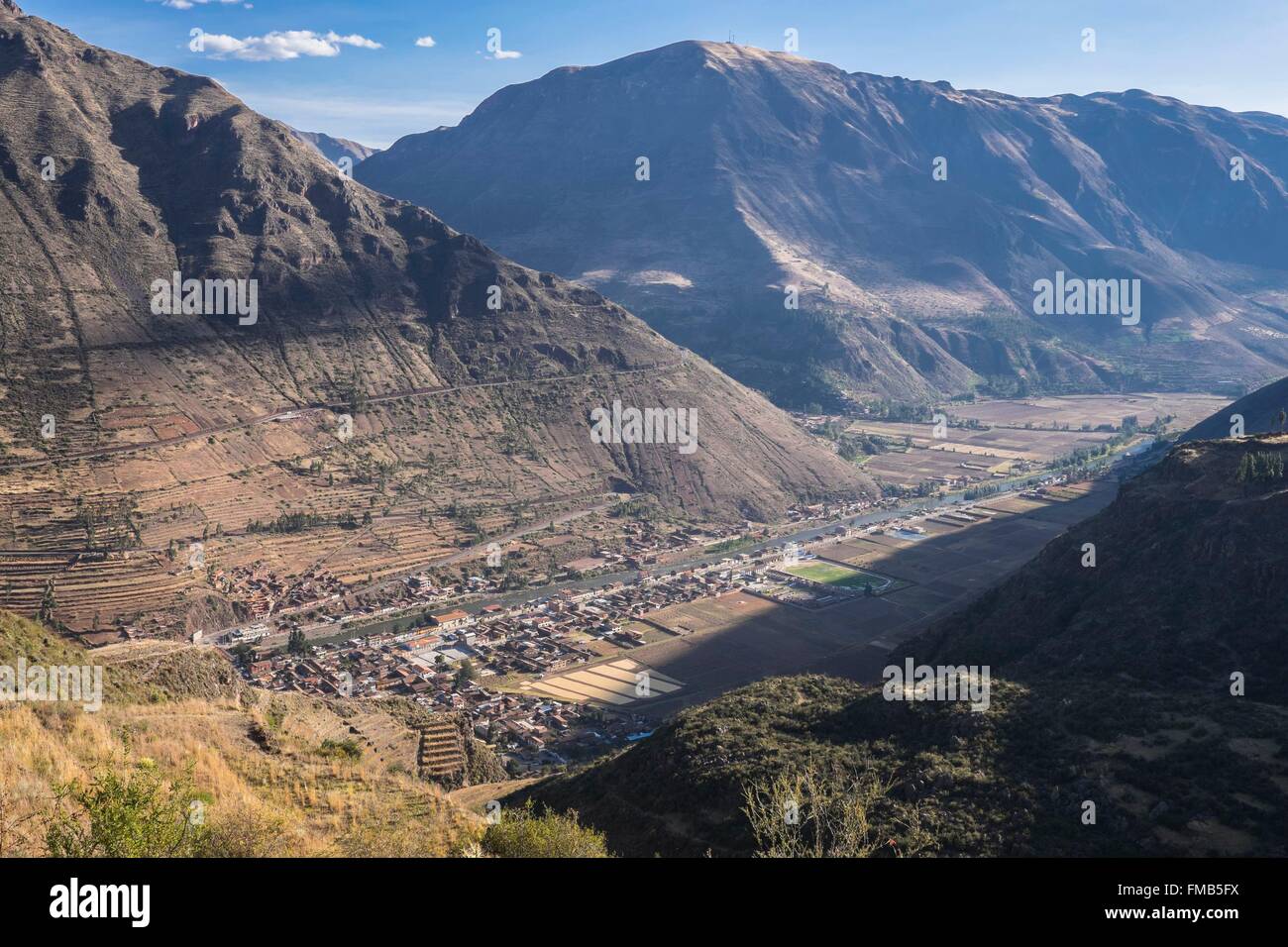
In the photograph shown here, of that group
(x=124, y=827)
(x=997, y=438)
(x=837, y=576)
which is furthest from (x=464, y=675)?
(x=997, y=438)

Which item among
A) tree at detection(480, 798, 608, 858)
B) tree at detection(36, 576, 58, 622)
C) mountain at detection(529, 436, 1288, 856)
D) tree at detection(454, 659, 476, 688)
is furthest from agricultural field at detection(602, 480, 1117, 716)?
tree at detection(480, 798, 608, 858)

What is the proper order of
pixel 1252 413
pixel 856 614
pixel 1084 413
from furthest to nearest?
pixel 1084 413 → pixel 1252 413 → pixel 856 614

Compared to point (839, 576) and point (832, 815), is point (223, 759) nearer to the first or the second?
point (832, 815)

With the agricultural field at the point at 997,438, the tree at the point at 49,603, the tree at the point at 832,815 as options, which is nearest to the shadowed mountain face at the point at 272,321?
the tree at the point at 49,603

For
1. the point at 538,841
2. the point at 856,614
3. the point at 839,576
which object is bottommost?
the point at 856,614

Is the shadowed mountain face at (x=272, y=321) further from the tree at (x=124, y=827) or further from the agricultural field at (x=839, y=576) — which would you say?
the tree at (x=124, y=827)

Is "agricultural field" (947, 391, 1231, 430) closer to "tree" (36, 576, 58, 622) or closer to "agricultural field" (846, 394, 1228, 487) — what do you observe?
"agricultural field" (846, 394, 1228, 487)

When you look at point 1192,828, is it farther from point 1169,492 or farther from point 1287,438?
point 1287,438
